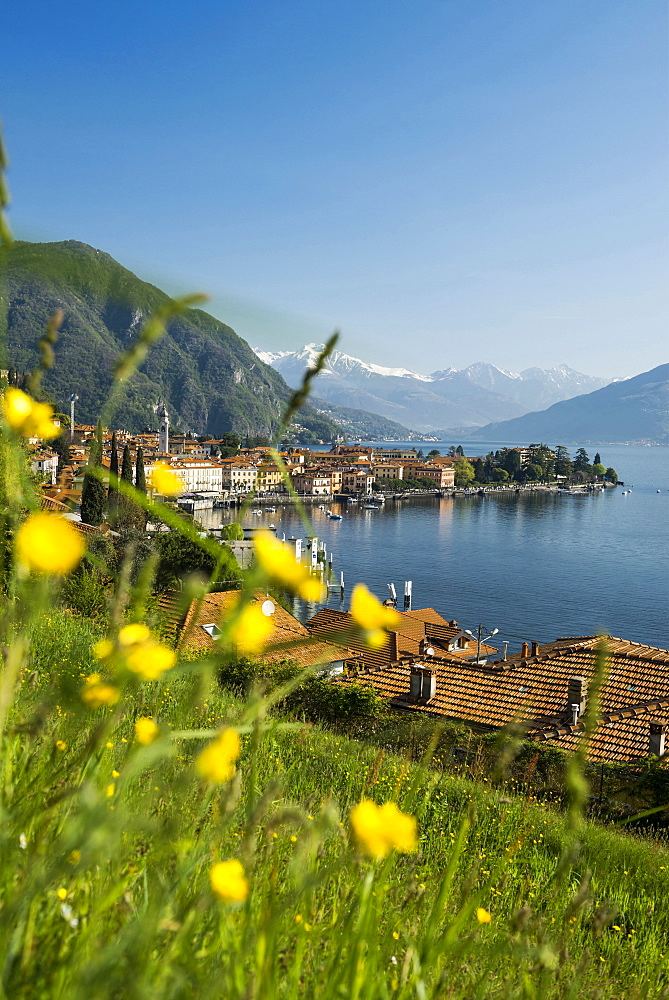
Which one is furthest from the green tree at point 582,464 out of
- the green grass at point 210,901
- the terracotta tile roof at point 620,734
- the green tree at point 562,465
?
the green grass at point 210,901

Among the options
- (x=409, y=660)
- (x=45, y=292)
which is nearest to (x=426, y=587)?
(x=409, y=660)

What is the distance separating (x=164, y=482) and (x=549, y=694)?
1313 centimetres

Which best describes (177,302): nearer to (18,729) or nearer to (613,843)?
(18,729)

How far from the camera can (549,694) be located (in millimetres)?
12695

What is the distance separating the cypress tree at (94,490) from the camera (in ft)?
2.87

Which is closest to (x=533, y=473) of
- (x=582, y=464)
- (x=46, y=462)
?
(x=582, y=464)

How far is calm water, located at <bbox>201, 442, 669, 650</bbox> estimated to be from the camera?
114ft

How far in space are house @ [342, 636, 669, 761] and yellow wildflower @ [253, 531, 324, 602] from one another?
32.2ft

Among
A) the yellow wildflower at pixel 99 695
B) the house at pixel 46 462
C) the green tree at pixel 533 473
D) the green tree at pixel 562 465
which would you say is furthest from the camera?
the green tree at pixel 562 465

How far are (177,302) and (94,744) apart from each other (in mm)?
376

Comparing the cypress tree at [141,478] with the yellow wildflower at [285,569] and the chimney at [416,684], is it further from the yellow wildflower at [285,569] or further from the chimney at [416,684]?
the chimney at [416,684]

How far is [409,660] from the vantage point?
53.2ft

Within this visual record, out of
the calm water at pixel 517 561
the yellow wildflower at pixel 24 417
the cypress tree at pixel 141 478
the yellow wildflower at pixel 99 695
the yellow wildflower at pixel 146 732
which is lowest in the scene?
the calm water at pixel 517 561

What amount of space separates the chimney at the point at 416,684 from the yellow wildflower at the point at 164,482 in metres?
12.8
